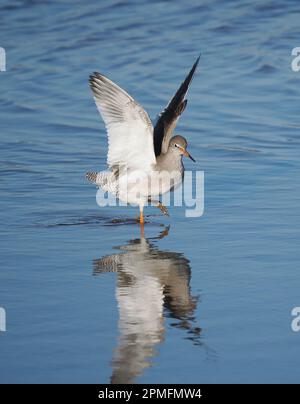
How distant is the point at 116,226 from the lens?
9219mm

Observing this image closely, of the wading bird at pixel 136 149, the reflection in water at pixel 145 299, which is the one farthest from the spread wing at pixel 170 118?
the reflection in water at pixel 145 299

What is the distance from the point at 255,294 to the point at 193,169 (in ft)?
13.6

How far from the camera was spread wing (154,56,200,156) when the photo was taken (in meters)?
9.80

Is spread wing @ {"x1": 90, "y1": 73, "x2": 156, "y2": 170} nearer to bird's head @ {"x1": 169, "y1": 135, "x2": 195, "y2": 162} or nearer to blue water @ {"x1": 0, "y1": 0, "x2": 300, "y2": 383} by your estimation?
bird's head @ {"x1": 169, "y1": 135, "x2": 195, "y2": 162}

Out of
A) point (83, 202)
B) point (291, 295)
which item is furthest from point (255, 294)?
point (83, 202)

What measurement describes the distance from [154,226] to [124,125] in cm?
101

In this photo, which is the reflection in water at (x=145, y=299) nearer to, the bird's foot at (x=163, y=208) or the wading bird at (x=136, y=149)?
the bird's foot at (x=163, y=208)

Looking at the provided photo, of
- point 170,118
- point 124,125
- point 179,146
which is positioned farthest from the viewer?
point 170,118

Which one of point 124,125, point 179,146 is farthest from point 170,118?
point 124,125

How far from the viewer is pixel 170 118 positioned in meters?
9.87

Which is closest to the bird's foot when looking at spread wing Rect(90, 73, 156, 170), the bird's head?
spread wing Rect(90, 73, 156, 170)

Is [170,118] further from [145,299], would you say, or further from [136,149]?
[145,299]

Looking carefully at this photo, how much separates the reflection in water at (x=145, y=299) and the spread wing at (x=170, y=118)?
1.36 m
